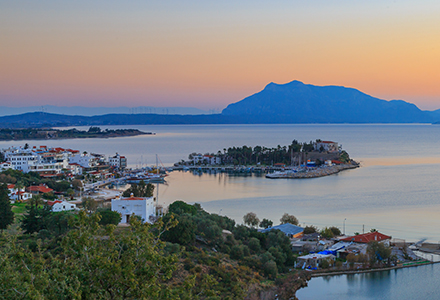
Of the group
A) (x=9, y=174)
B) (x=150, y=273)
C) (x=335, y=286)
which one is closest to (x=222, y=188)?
(x=9, y=174)

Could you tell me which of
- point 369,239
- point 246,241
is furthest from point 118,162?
point 369,239

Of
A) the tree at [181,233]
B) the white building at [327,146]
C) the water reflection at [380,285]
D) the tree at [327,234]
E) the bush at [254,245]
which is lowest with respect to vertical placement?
the water reflection at [380,285]

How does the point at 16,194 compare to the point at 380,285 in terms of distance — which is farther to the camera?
the point at 16,194

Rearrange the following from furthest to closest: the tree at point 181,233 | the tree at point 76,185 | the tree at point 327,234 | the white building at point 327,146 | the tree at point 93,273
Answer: the white building at point 327,146 → the tree at point 76,185 → the tree at point 327,234 → the tree at point 181,233 → the tree at point 93,273

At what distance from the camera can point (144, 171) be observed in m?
38.3

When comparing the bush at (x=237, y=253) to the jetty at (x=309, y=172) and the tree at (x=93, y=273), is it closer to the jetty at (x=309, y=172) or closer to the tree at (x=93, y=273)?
the tree at (x=93, y=273)

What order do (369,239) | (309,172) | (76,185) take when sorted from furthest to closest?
(309,172) < (76,185) < (369,239)

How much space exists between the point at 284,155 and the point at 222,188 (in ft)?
55.6

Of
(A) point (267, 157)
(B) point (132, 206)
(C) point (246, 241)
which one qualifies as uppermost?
(B) point (132, 206)

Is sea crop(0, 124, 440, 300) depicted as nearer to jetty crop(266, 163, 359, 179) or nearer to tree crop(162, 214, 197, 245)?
jetty crop(266, 163, 359, 179)

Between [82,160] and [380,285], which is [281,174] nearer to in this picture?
[82,160]

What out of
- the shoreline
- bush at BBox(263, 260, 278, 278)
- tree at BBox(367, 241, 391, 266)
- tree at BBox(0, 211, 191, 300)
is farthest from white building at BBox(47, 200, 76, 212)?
tree at BBox(0, 211, 191, 300)

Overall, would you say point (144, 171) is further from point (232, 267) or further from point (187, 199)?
point (232, 267)

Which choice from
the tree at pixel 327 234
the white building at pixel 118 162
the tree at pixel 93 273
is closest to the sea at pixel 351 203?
the tree at pixel 327 234
